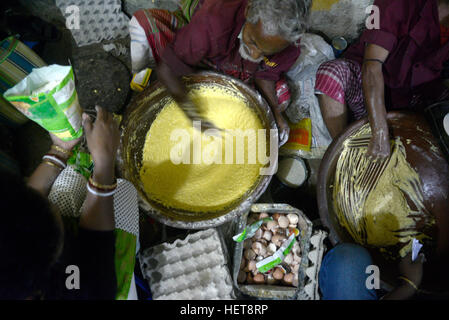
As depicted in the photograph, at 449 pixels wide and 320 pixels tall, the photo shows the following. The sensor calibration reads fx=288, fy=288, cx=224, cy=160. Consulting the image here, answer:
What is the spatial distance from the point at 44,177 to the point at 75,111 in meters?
0.37

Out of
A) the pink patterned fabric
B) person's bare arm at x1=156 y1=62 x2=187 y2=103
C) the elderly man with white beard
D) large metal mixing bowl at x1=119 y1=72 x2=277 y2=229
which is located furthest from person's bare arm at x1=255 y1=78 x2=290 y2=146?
person's bare arm at x1=156 y1=62 x2=187 y2=103

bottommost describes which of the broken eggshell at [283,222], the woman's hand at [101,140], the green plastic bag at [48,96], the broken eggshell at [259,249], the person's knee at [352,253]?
the broken eggshell at [259,249]

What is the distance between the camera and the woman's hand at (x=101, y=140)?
100 cm

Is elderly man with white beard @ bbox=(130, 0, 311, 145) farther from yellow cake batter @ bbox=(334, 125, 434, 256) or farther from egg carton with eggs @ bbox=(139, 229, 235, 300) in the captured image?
egg carton with eggs @ bbox=(139, 229, 235, 300)

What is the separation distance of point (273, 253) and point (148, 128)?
100 centimetres

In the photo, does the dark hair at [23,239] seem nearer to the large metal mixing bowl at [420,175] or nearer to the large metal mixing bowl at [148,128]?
the large metal mixing bowl at [148,128]

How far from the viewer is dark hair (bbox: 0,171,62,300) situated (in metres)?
0.68

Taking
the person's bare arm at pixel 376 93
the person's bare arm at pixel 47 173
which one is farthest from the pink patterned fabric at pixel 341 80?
the person's bare arm at pixel 47 173

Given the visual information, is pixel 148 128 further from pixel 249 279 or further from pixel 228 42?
pixel 249 279

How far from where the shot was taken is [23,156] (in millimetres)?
1946

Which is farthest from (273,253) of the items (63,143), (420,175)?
(63,143)

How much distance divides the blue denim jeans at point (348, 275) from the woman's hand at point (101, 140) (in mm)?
1092
